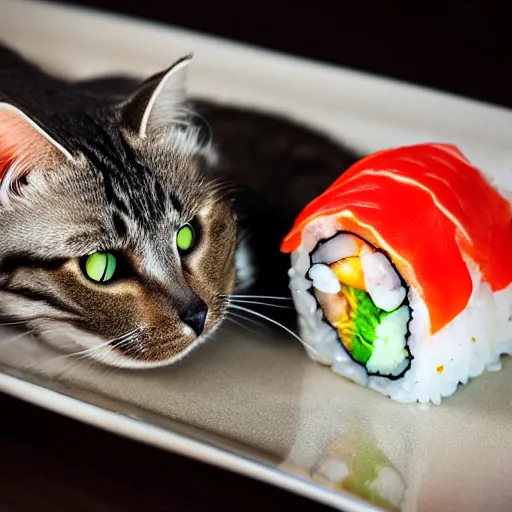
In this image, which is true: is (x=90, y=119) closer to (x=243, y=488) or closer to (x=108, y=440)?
(x=108, y=440)

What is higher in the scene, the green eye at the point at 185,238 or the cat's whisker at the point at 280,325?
the green eye at the point at 185,238

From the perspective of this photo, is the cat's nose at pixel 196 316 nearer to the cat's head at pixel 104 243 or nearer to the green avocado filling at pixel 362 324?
the cat's head at pixel 104 243

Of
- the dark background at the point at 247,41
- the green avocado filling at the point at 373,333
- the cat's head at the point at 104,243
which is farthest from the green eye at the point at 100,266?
the green avocado filling at the point at 373,333

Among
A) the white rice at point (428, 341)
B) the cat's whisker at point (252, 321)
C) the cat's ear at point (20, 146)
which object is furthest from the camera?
the cat's whisker at point (252, 321)

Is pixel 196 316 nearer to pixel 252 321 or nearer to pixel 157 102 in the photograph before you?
pixel 252 321

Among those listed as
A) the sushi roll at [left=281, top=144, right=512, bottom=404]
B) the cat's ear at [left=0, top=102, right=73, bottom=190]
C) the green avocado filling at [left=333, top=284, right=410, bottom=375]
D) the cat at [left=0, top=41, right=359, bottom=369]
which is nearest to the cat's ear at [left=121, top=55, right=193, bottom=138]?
the cat at [left=0, top=41, right=359, bottom=369]

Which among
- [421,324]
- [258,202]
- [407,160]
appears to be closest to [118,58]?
[258,202]
